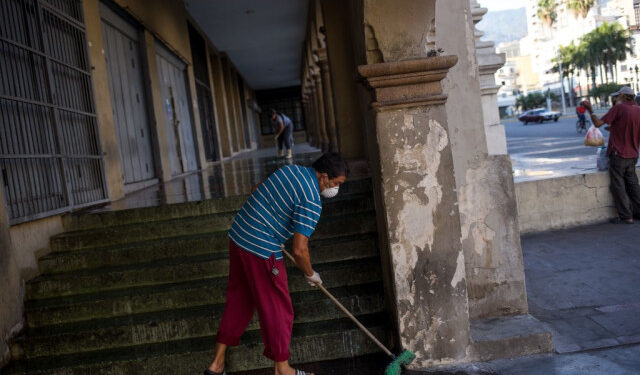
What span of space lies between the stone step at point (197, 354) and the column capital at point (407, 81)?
1.72 metres

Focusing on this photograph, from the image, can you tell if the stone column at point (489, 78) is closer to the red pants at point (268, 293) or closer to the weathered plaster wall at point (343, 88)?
the weathered plaster wall at point (343, 88)

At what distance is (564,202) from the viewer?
7.81m

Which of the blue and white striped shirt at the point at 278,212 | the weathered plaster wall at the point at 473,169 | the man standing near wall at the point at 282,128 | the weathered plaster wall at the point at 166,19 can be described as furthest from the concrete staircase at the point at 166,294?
the man standing near wall at the point at 282,128

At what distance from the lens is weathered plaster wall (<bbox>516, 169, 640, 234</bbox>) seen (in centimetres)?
769

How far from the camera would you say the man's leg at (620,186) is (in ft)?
25.2

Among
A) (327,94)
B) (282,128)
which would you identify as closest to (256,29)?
(282,128)

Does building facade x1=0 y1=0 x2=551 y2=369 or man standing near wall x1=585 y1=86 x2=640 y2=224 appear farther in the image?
man standing near wall x1=585 y1=86 x2=640 y2=224

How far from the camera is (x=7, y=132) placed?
4.79 meters

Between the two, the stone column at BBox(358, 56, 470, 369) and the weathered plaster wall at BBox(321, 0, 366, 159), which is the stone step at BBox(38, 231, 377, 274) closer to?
the stone column at BBox(358, 56, 470, 369)

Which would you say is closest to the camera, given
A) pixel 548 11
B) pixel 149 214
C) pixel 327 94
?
pixel 149 214

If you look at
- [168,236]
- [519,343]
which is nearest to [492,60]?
[519,343]

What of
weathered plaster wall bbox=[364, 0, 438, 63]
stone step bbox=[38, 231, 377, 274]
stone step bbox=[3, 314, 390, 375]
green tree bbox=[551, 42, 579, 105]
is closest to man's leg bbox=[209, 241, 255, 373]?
stone step bbox=[3, 314, 390, 375]

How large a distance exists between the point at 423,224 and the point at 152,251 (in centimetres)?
251

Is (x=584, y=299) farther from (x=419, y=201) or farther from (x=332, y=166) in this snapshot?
(x=332, y=166)
